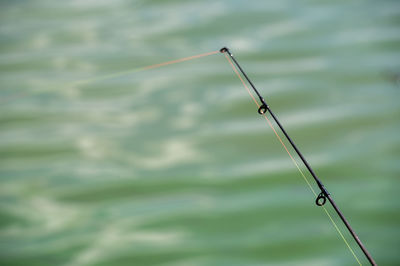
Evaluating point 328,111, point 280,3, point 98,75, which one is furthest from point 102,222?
point 280,3

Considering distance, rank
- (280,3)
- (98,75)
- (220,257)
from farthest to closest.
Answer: (280,3), (98,75), (220,257)

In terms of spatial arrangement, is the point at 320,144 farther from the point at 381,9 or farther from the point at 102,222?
the point at 381,9

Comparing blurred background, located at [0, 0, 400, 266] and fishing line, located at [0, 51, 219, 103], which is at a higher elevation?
fishing line, located at [0, 51, 219, 103]

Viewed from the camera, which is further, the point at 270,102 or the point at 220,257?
the point at 270,102

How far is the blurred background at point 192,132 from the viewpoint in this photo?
11.3 feet

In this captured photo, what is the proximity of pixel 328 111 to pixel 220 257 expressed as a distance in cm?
221

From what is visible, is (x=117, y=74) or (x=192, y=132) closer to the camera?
(x=192, y=132)

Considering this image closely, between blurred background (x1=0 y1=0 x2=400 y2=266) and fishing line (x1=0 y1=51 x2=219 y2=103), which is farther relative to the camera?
fishing line (x1=0 y1=51 x2=219 y2=103)

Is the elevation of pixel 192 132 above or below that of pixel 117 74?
below

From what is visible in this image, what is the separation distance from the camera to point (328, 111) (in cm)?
459

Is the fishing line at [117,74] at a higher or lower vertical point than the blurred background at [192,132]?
higher

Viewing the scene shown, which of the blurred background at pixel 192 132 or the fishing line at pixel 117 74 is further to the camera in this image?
the fishing line at pixel 117 74

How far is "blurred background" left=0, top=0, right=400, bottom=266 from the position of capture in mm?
3432

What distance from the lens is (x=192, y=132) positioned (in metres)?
4.49
